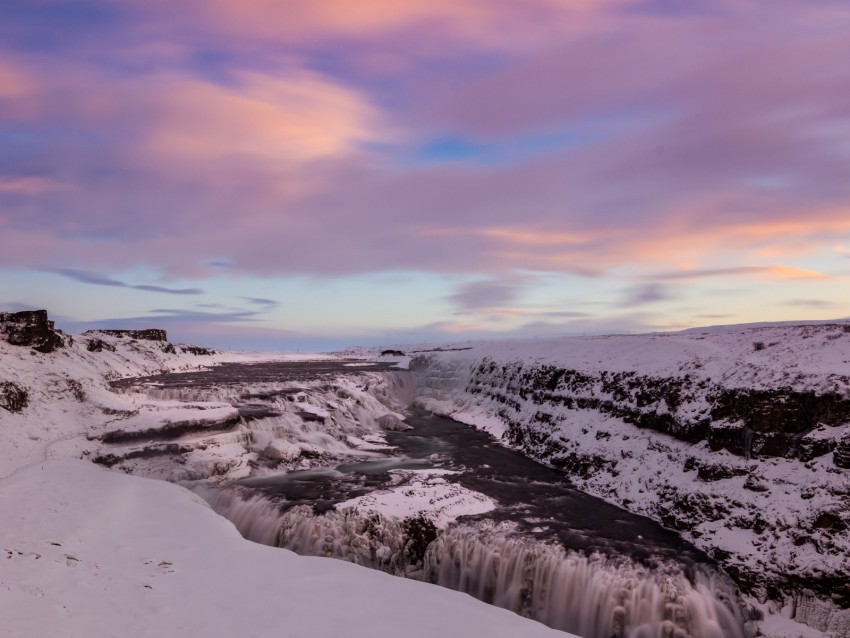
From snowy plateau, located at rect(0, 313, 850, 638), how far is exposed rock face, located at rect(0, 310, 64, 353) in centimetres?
11

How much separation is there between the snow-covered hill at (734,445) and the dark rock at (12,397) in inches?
980

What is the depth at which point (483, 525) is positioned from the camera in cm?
1673

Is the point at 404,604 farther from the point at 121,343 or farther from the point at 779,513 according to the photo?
the point at 121,343

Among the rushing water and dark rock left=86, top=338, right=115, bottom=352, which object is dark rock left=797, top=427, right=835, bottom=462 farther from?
dark rock left=86, top=338, right=115, bottom=352

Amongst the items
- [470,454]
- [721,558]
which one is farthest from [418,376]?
[721,558]

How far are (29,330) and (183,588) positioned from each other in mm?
27390

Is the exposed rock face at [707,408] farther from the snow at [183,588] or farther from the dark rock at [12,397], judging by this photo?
the dark rock at [12,397]

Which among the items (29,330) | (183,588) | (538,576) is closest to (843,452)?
(538,576)

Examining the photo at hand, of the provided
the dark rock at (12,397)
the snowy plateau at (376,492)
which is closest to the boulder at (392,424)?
the snowy plateau at (376,492)

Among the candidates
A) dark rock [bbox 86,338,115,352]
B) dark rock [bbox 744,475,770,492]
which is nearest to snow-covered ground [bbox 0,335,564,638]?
dark rock [bbox 744,475,770,492]

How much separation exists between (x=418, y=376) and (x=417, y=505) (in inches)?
1555

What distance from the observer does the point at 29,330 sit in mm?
31016

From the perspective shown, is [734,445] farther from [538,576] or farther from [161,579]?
[161,579]

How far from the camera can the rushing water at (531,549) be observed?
1340 centimetres
